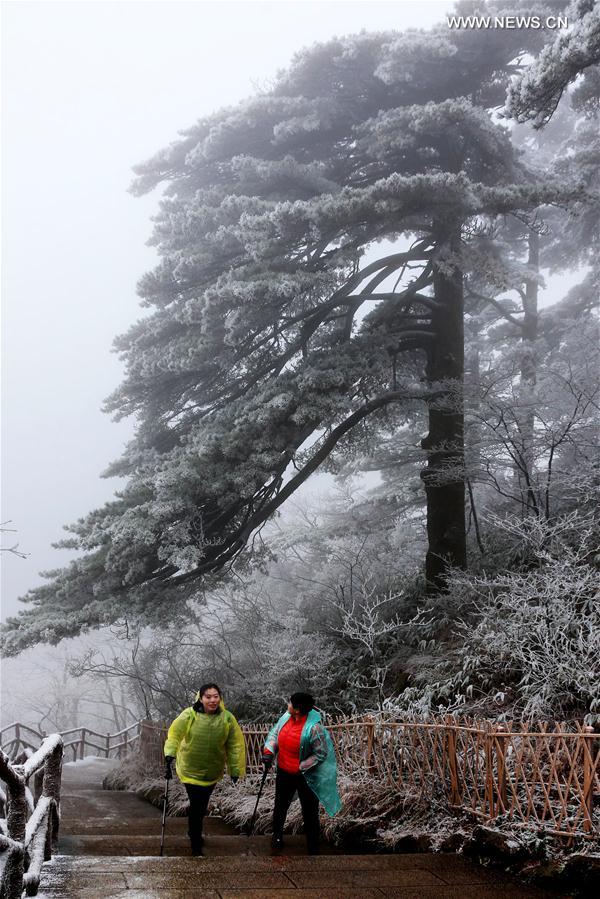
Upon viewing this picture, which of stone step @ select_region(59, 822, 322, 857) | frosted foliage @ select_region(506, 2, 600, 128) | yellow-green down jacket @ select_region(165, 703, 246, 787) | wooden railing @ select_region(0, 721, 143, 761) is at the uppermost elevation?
frosted foliage @ select_region(506, 2, 600, 128)

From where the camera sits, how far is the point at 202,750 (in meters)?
6.27

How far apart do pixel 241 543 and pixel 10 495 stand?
479 ft

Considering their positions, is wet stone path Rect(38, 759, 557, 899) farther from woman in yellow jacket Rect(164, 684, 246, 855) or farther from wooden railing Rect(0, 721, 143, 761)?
wooden railing Rect(0, 721, 143, 761)

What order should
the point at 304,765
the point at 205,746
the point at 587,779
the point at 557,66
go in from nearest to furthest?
the point at 587,779 < the point at 304,765 < the point at 205,746 < the point at 557,66

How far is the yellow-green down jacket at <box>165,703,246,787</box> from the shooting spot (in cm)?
625

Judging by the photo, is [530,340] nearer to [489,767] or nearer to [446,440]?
[446,440]

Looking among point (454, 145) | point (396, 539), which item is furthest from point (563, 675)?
point (396, 539)

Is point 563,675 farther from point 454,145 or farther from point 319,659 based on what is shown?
point 454,145

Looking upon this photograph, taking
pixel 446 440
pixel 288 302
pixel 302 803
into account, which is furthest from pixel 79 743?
pixel 302 803

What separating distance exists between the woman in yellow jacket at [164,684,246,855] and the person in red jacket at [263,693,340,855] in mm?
334

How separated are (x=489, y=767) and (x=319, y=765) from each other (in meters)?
1.44

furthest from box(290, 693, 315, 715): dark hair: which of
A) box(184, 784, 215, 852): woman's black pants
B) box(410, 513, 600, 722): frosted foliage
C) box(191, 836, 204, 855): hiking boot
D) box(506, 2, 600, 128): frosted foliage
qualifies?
box(506, 2, 600, 128): frosted foliage

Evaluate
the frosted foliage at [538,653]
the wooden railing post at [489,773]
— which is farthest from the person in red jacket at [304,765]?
the frosted foliage at [538,653]
